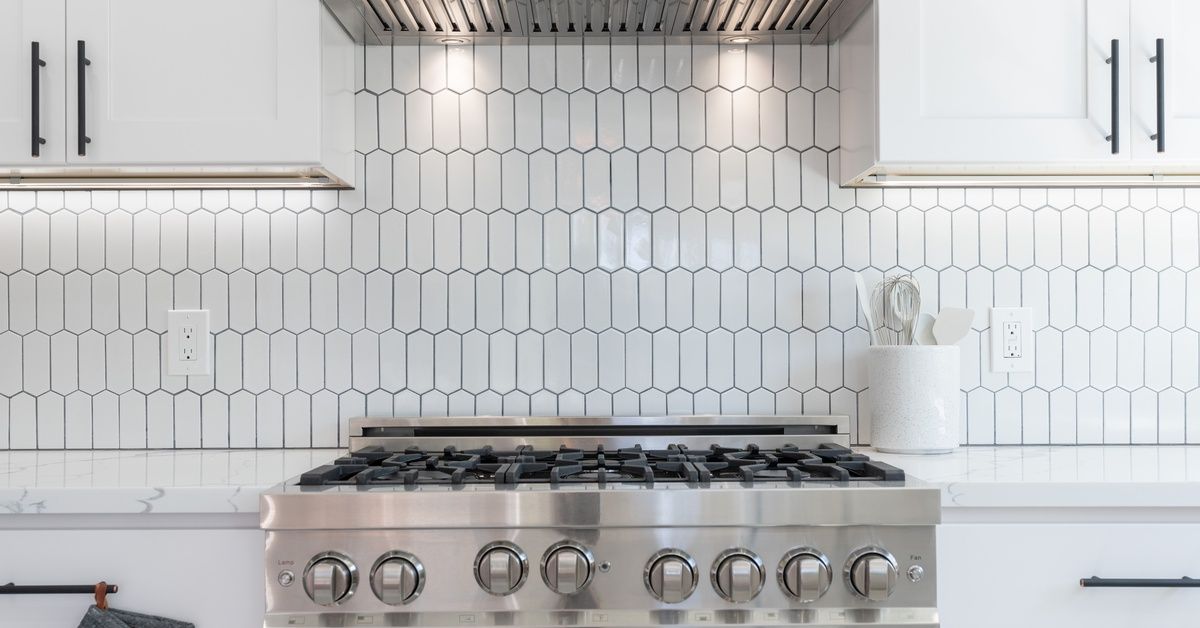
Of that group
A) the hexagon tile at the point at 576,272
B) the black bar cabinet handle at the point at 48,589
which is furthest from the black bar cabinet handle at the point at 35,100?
the black bar cabinet handle at the point at 48,589

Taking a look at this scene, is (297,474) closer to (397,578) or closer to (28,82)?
(397,578)

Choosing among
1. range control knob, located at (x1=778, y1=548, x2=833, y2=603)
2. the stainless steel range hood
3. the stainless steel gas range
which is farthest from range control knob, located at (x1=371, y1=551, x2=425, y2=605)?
the stainless steel range hood

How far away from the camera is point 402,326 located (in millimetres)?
1705

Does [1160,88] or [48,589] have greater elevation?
[1160,88]

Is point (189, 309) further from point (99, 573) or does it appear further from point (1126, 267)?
point (1126, 267)

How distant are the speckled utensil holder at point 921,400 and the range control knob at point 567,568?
2.43 ft

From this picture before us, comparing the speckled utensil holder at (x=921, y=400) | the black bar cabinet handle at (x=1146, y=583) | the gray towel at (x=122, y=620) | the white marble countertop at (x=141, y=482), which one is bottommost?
the gray towel at (x=122, y=620)

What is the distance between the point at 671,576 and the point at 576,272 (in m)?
0.80

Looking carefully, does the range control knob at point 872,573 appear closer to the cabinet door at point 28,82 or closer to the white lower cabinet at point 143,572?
the white lower cabinet at point 143,572

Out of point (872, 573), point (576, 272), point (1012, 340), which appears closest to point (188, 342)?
point (576, 272)

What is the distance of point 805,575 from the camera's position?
1082 millimetres

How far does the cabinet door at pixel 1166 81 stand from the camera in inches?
55.2

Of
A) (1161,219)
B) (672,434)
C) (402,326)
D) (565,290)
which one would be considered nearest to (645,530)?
(672,434)

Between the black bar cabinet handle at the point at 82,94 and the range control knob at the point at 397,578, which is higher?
the black bar cabinet handle at the point at 82,94
